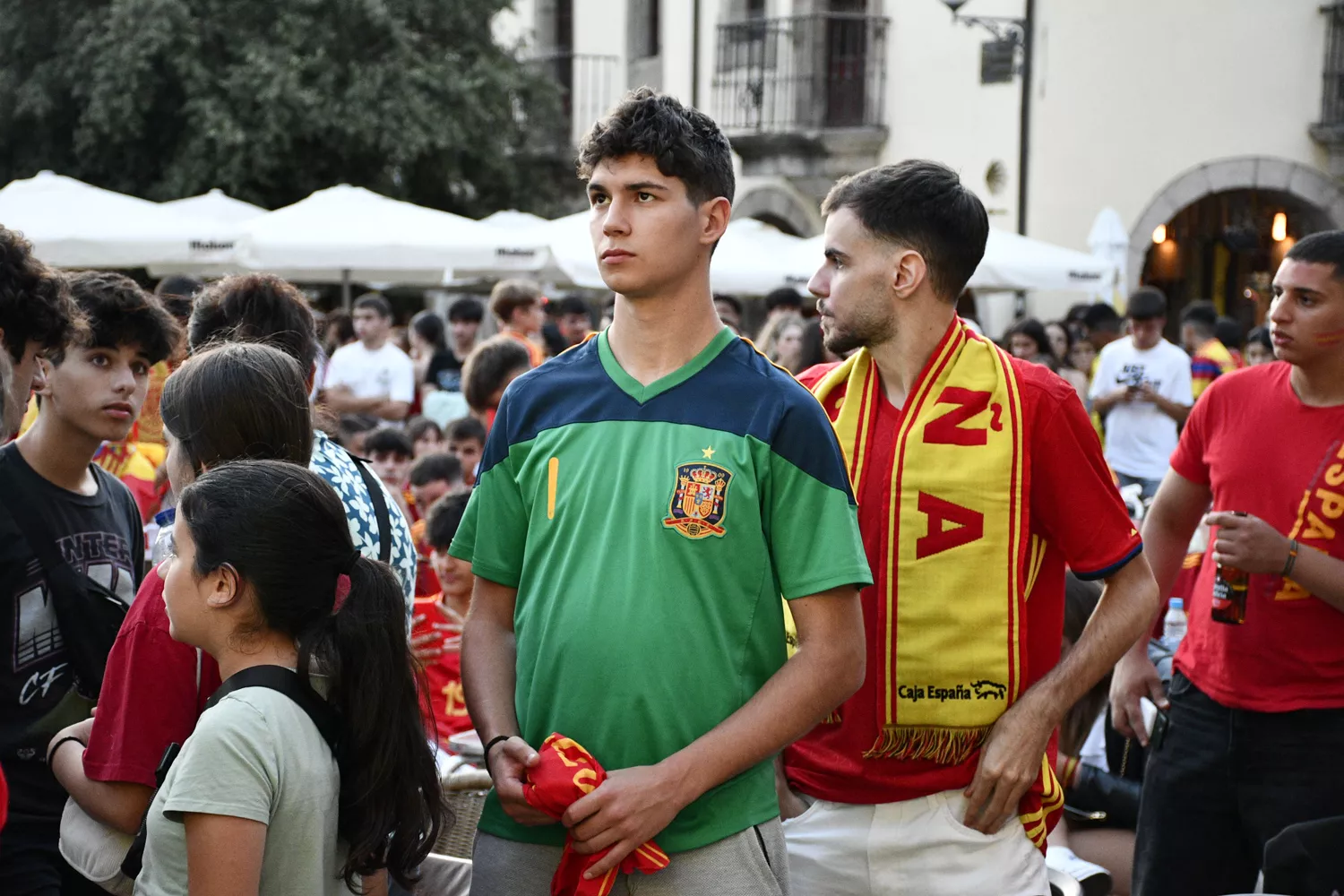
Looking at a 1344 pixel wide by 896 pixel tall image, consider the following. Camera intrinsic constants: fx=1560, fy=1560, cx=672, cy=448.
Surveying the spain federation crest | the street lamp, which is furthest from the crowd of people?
the street lamp

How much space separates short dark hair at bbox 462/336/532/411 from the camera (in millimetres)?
7047

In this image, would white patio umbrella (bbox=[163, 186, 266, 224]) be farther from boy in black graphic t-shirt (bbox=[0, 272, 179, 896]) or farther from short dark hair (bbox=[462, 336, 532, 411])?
boy in black graphic t-shirt (bbox=[0, 272, 179, 896])

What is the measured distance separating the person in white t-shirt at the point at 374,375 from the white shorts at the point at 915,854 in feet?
23.9

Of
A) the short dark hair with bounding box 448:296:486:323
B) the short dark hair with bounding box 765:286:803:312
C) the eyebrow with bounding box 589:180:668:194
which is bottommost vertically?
the short dark hair with bounding box 448:296:486:323

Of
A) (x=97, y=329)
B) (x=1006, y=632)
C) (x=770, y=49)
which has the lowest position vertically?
(x=1006, y=632)

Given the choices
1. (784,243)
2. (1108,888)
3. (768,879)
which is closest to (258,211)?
(784,243)

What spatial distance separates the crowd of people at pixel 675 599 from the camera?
242 cm

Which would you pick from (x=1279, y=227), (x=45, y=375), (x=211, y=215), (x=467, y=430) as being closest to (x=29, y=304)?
(x=45, y=375)

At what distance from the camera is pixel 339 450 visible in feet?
10.6

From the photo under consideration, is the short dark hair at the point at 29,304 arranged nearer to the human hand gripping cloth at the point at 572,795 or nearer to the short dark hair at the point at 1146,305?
the human hand gripping cloth at the point at 572,795

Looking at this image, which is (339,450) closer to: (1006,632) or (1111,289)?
(1006,632)

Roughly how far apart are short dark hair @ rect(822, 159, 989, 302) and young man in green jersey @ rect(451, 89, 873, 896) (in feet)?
1.66

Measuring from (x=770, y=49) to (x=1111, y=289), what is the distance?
7.79m

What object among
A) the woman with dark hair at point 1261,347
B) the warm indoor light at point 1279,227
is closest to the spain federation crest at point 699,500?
the woman with dark hair at point 1261,347
